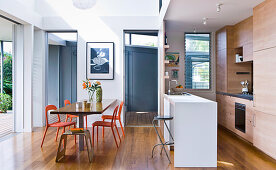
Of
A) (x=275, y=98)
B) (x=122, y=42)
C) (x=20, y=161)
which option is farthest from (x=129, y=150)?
(x=122, y=42)

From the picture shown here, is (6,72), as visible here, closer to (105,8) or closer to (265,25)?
(105,8)

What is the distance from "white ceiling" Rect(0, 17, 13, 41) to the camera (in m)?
5.63

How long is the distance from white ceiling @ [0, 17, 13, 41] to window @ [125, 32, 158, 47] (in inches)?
135

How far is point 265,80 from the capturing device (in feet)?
11.7

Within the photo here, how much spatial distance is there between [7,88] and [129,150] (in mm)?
6174

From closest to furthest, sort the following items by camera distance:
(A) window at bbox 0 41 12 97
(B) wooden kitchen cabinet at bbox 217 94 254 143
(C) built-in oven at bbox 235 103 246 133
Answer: (B) wooden kitchen cabinet at bbox 217 94 254 143 < (C) built-in oven at bbox 235 103 246 133 < (A) window at bbox 0 41 12 97

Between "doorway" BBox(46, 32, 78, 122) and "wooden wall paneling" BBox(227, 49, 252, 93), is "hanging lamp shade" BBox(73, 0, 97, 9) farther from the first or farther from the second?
"doorway" BBox(46, 32, 78, 122)

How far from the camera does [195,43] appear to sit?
241 inches

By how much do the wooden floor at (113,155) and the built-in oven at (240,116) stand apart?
0.26 metres

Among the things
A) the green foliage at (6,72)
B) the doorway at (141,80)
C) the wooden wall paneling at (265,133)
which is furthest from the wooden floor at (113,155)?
the green foliage at (6,72)

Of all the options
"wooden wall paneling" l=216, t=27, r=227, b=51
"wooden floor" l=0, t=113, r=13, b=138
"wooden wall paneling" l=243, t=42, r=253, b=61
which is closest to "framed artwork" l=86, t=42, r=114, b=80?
"wooden floor" l=0, t=113, r=13, b=138

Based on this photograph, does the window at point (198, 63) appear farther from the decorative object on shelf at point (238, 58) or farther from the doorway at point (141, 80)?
the doorway at point (141, 80)

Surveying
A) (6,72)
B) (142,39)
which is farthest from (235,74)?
(6,72)

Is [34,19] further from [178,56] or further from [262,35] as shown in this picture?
[262,35]
